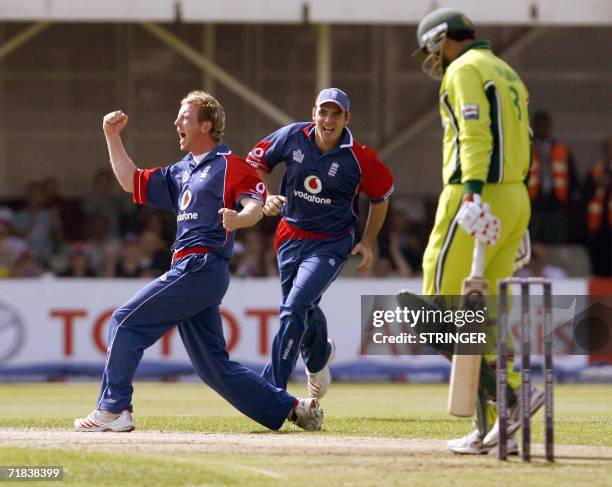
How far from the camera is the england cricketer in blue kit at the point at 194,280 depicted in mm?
8836

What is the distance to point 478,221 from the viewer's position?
736 cm

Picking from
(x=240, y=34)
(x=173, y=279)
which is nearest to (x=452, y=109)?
(x=173, y=279)

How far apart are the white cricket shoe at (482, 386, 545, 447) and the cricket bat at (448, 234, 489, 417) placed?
0.78 ft

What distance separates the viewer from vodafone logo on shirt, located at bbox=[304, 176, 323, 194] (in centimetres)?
1040

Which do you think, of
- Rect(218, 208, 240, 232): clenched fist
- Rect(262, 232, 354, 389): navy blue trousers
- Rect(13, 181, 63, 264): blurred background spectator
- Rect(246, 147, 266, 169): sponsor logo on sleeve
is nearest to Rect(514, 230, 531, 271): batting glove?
Rect(218, 208, 240, 232): clenched fist

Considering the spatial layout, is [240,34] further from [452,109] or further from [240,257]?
[452,109]

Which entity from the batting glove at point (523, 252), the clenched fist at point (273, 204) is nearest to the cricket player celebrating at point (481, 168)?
the batting glove at point (523, 252)

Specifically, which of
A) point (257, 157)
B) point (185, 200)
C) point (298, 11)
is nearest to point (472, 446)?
point (185, 200)

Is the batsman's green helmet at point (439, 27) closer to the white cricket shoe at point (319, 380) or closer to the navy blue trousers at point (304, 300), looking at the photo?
the navy blue trousers at point (304, 300)

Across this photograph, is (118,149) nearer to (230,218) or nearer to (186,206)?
(186,206)

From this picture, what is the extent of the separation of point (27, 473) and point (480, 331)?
2.40m

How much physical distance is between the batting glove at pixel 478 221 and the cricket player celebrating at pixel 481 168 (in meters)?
0.05

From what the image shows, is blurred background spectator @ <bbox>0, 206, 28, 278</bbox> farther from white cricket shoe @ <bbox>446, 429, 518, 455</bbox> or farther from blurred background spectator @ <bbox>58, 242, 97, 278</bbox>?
white cricket shoe @ <bbox>446, 429, 518, 455</bbox>

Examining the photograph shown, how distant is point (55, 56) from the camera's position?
23.2 m
